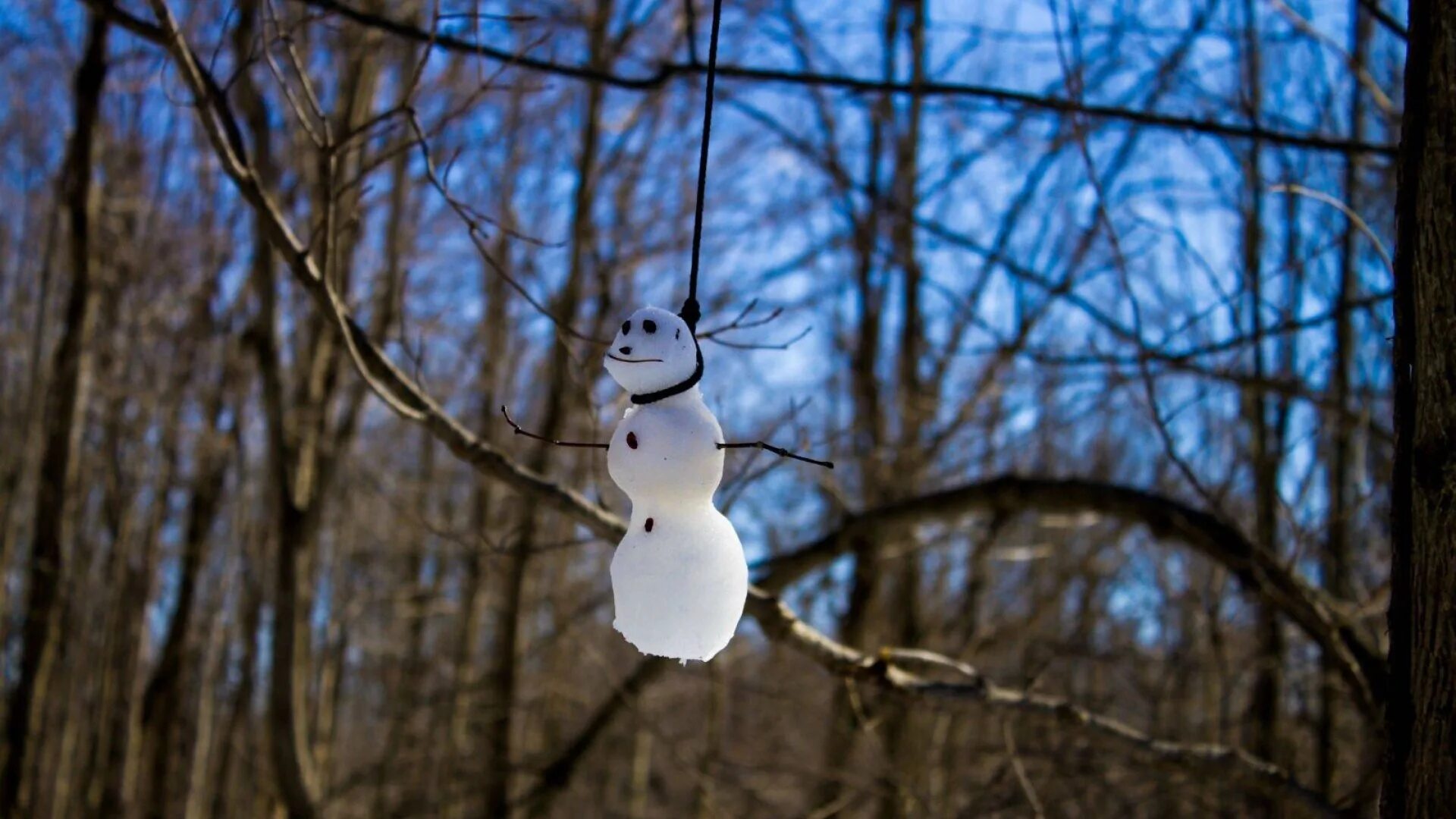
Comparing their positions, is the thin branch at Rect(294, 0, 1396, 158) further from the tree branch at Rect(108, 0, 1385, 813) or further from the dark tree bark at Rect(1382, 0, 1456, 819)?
the dark tree bark at Rect(1382, 0, 1456, 819)

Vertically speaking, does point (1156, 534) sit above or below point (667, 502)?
above

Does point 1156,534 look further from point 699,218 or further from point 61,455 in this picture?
point 61,455

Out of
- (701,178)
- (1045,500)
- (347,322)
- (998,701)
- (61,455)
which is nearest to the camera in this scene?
(701,178)

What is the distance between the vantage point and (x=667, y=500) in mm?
1344

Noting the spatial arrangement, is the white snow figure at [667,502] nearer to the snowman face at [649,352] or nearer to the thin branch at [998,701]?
the snowman face at [649,352]

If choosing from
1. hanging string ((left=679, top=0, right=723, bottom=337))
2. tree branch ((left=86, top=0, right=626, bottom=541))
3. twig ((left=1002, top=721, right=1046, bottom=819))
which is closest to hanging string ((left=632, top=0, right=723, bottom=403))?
hanging string ((left=679, top=0, right=723, bottom=337))

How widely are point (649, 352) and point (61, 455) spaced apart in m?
4.27

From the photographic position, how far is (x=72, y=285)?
183 inches

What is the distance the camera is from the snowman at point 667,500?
1311 mm

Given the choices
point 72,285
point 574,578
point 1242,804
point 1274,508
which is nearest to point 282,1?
point 72,285

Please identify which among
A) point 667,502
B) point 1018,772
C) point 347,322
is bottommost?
point 1018,772

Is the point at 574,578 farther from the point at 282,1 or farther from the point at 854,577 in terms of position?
the point at 282,1

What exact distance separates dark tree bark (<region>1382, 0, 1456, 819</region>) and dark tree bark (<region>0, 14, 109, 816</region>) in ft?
14.8

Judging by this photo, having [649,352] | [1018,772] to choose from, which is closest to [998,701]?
[1018,772]
